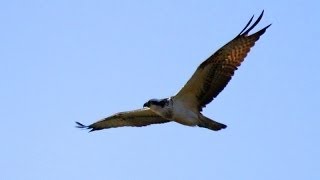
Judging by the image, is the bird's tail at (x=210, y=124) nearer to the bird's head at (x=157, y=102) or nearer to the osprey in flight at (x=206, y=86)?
the osprey in flight at (x=206, y=86)

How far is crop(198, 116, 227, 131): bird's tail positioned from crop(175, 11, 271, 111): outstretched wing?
47 centimetres

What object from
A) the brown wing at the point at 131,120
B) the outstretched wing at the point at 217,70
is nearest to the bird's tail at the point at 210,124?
the outstretched wing at the point at 217,70

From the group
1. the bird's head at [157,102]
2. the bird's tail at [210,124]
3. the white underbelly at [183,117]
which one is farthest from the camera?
the white underbelly at [183,117]

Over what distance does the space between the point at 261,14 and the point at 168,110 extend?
279cm

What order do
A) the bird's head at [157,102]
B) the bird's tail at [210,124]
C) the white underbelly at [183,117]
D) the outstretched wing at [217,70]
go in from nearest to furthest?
the outstretched wing at [217,70], the bird's tail at [210,124], the bird's head at [157,102], the white underbelly at [183,117]

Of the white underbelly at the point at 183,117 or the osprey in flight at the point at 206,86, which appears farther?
the white underbelly at the point at 183,117

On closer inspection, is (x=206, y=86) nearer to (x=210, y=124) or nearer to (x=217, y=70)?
(x=217, y=70)

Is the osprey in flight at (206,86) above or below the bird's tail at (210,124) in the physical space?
above

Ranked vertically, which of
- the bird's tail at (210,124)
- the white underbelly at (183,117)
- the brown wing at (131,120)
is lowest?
the bird's tail at (210,124)

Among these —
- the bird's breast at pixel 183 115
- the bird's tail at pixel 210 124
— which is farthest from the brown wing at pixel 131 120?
the bird's tail at pixel 210 124

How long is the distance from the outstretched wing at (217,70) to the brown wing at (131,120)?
150 cm

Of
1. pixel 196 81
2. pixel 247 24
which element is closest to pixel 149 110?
pixel 196 81

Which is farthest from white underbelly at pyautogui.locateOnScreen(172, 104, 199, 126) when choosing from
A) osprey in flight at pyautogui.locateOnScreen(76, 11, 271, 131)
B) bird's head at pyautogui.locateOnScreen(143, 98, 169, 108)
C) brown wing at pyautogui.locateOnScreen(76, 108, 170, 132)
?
brown wing at pyautogui.locateOnScreen(76, 108, 170, 132)

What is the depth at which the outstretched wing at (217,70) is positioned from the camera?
62.8ft
